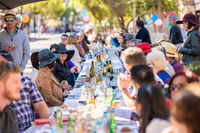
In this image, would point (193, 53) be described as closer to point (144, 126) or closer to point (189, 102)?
point (144, 126)

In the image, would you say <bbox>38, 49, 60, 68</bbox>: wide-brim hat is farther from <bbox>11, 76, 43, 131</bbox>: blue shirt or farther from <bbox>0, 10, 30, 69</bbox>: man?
<bbox>0, 10, 30, 69</bbox>: man

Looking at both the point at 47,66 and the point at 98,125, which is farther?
the point at 47,66

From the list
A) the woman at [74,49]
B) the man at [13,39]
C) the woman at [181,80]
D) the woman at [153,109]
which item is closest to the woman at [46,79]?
the man at [13,39]

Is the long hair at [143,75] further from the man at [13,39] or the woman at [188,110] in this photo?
the man at [13,39]

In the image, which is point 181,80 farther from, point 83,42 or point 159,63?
point 83,42

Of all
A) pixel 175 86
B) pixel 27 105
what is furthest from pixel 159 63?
pixel 175 86

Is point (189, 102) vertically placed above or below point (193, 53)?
above

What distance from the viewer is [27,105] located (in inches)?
184

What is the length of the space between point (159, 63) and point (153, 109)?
9.15 ft

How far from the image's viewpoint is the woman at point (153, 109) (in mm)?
3307

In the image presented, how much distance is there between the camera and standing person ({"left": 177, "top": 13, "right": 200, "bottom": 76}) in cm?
889

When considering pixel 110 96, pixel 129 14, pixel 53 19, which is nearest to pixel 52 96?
pixel 110 96

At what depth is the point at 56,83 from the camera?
251 inches

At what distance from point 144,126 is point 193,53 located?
5.67m
